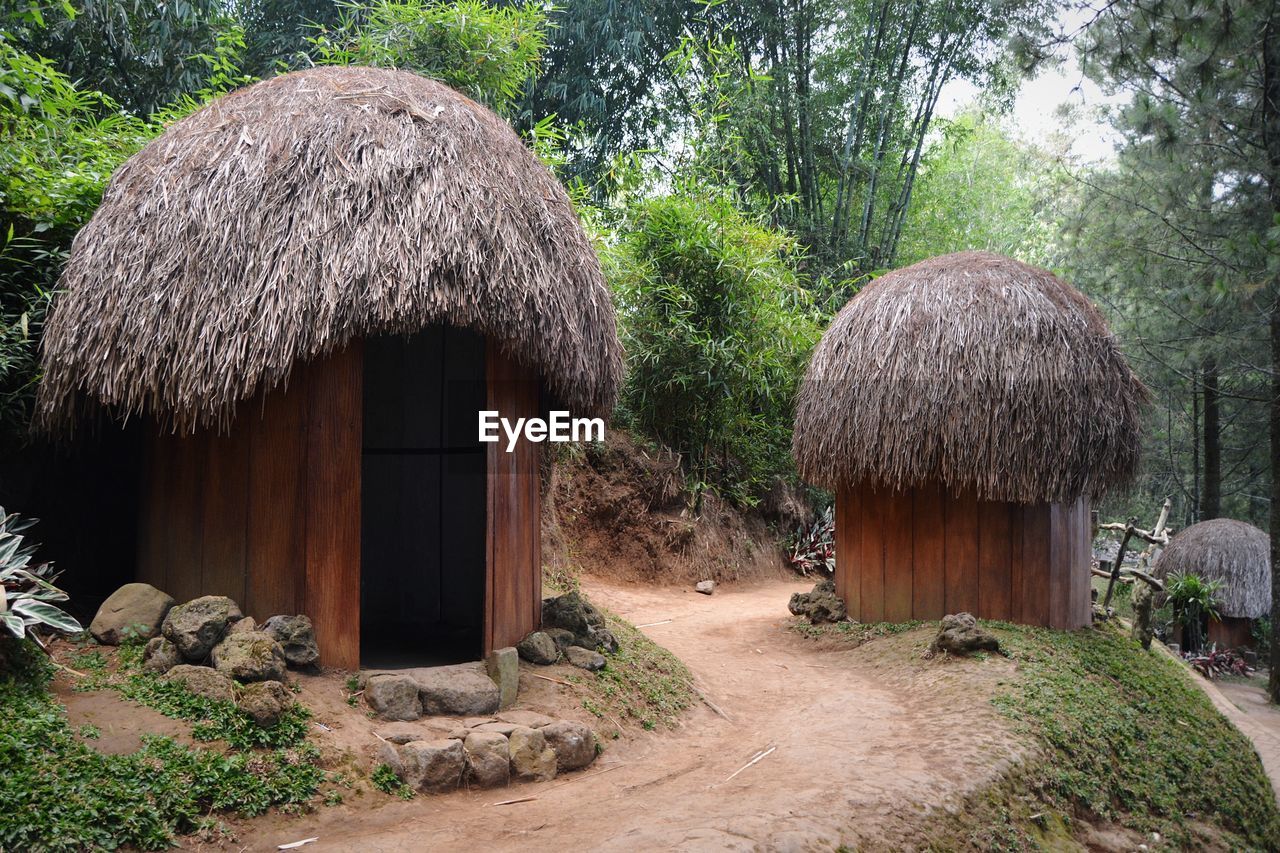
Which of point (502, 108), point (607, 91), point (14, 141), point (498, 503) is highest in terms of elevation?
point (607, 91)

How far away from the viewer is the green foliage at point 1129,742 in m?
5.34

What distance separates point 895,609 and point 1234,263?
5042 millimetres

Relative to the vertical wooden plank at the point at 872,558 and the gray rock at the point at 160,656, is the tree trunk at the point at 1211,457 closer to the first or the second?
the vertical wooden plank at the point at 872,558

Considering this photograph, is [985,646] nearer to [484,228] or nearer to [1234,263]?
[484,228]

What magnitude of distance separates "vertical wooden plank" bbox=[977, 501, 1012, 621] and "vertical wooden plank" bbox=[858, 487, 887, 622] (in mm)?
790

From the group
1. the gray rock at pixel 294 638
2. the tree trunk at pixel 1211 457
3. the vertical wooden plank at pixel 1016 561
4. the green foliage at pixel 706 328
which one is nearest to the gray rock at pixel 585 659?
the gray rock at pixel 294 638

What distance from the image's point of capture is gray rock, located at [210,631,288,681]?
14.0ft

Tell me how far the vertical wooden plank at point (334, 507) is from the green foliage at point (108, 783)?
0.87 meters

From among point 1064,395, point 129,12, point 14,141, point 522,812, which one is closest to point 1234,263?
point 1064,395

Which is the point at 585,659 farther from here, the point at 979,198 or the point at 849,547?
the point at 979,198

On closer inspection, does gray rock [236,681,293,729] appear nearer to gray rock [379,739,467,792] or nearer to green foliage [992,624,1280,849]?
gray rock [379,739,467,792]

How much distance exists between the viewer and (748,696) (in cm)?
630

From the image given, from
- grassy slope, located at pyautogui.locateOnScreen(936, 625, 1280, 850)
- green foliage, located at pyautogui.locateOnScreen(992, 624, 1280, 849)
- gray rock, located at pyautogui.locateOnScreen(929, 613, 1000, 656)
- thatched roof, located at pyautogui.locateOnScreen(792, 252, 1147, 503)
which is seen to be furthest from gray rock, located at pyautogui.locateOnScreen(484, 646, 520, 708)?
thatched roof, located at pyautogui.locateOnScreen(792, 252, 1147, 503)

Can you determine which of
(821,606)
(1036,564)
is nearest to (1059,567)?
(1036,564)
